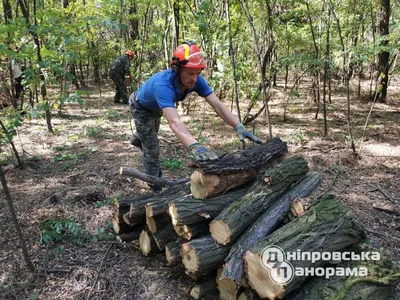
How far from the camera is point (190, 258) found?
246 cm

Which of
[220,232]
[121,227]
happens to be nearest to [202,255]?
[220,232]

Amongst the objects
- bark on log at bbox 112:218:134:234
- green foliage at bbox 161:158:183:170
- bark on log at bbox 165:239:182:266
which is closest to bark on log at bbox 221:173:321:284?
bark on log at bbox 165:239:182:266

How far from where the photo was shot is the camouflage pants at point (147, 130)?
3812 mm

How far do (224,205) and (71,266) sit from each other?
5.14ft

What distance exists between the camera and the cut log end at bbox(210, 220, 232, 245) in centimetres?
245

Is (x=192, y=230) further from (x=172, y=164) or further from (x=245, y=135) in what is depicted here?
(x=172, y=164)

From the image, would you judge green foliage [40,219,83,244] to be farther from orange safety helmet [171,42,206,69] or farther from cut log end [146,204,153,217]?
orange safety helmet [171,42,206,69]

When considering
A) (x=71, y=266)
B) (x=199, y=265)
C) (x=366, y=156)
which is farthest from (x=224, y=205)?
(x=366, y=156)

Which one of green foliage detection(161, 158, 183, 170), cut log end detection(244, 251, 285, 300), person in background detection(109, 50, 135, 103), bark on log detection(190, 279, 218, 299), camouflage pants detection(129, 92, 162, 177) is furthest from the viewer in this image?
person in background detection(109, 50, 135, 103)

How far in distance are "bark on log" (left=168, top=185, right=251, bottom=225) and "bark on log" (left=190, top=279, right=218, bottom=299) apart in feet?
1.72

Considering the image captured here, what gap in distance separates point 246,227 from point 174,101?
1445mm

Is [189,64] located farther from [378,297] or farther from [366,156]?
[366,156]

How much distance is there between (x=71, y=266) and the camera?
2900mm

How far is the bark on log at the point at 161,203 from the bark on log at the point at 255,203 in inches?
18.8
